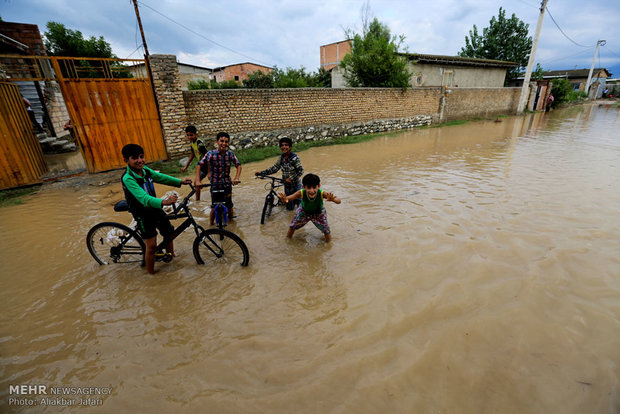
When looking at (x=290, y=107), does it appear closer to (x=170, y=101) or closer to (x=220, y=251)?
(x=170, y=101)

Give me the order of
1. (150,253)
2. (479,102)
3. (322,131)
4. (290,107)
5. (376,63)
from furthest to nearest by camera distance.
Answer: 1. (479,102)
2. (376,63)
3. (322,131)
4. (290,107)
5. (150,253)

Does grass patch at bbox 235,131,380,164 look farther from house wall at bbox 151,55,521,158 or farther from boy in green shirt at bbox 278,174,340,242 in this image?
boy in green shirt at bbox 278,174,340,242

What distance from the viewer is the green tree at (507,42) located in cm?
3494

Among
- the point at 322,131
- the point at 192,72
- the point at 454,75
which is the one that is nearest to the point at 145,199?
the point at 322,131

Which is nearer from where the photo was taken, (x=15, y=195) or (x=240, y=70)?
(x=15, y=195)

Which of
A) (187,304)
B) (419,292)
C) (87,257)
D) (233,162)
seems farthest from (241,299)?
(87,257)

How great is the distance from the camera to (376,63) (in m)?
16.6

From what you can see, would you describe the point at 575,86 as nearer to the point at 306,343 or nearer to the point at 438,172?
the point at 438,172

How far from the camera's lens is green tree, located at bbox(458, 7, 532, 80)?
115 ft

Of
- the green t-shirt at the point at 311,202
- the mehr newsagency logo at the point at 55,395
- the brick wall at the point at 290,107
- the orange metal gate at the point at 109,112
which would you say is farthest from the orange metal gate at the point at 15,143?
the green t-shirt at the point at 311,202

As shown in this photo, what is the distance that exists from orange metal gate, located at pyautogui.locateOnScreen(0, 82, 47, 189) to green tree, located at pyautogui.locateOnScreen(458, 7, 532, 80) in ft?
146

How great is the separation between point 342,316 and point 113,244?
356cm

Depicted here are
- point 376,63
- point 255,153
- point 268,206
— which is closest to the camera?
point 268,206

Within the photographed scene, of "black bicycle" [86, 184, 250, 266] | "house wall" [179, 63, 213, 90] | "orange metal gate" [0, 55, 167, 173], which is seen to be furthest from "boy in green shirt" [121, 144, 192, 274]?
"house wall" [179, 63, 213, 90]
